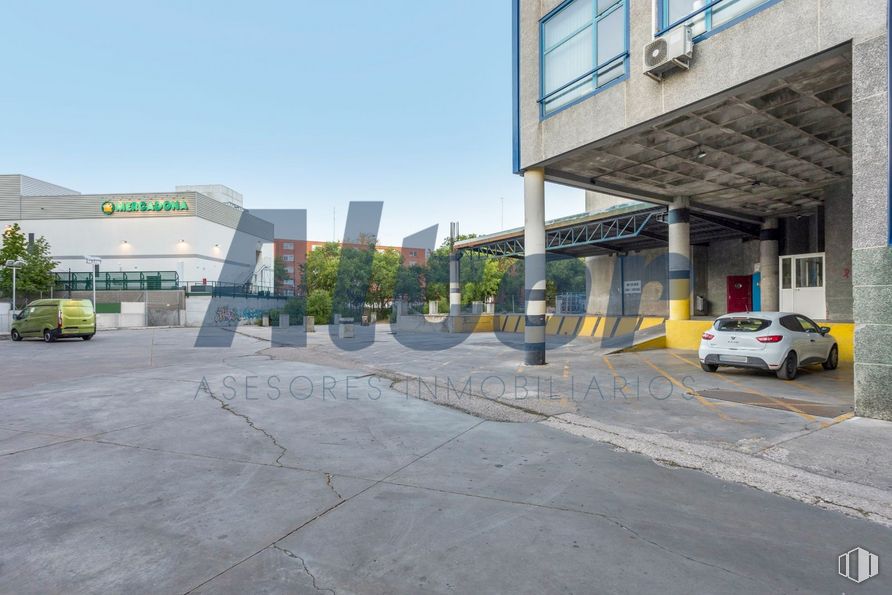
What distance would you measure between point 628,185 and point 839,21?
30.5ft

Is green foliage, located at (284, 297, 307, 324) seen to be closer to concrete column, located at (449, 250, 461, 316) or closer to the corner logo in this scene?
concrete column, located at (449, 250, 461, 316)

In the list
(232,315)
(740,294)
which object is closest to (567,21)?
(740,294)

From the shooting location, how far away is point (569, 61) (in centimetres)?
1270

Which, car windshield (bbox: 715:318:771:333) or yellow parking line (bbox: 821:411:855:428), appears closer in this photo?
yellow parking line (bbox: 821:411:855:428)

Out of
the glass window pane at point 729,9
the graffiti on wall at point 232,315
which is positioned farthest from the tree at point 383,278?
the glass window pane at point 729,9

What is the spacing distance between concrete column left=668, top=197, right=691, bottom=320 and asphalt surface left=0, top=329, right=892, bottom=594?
14.2 meters

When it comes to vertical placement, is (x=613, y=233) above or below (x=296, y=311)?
above

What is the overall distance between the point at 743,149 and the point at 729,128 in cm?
203

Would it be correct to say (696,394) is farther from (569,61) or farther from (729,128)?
(569,61)

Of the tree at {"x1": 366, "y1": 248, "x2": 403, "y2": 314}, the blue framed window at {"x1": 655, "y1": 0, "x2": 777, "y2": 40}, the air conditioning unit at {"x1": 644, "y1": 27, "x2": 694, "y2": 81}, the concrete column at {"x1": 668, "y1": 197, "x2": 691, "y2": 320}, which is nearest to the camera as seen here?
the blue framed window at {"x1": 655, "y1": 0, "x2": 777, "y2": 40}

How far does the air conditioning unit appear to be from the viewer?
365 inches

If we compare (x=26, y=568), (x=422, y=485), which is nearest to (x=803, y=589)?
(x=422, y=485)

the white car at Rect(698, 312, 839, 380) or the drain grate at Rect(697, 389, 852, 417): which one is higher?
the white car at Rect(698, 312, 839, 380)

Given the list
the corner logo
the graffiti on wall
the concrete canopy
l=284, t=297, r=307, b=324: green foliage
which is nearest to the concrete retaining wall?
the graffiti on wall
